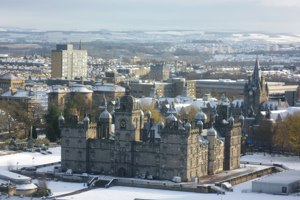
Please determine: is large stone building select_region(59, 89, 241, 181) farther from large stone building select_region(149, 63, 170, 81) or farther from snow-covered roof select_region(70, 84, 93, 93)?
large stone building select_region(149, 63, 170, 81)

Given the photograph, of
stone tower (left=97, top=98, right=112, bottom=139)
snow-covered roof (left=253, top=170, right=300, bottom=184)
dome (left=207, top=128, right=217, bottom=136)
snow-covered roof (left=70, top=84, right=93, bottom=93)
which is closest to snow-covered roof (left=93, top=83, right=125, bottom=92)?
snow-covered roof (left=70, top=84, right=93, bottom=93)

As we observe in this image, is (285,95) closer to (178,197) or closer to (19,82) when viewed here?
(19,82)

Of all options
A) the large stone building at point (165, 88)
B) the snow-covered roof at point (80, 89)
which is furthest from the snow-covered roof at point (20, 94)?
the large stone building at point (165, 88)

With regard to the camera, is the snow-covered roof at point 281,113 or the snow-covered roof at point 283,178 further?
the snow-covered roof at point 281,113

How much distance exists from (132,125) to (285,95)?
2307 inches

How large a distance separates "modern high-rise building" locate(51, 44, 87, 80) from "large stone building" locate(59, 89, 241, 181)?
98.4 meters

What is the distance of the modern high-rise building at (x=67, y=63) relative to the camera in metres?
170

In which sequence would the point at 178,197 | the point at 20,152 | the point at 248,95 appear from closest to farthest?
the point at 178,197 < the point at 20,152 < the point at 248,95

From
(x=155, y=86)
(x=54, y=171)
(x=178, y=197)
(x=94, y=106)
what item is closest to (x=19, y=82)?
(x=155, y=86)

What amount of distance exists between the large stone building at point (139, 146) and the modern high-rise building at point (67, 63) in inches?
3872

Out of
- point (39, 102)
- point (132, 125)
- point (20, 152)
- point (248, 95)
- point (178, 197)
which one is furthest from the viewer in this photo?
point (39, 102)

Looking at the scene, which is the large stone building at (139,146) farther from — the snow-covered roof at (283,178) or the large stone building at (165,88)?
the large stone building at (165,88)

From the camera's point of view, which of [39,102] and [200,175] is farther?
[39,102]

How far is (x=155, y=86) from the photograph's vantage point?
130750mm
